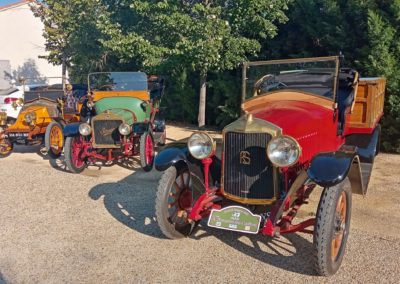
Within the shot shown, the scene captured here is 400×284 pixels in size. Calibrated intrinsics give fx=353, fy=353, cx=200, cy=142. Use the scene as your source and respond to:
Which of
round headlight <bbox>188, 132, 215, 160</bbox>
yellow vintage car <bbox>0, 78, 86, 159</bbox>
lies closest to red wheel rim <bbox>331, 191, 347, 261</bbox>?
round headlight <bbox>188, 132, 215, 160</bbox>

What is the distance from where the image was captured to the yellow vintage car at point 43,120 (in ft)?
A: 24.7

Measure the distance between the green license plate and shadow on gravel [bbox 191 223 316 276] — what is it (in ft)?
1.53

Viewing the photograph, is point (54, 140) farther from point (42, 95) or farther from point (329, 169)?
point (329, 169)

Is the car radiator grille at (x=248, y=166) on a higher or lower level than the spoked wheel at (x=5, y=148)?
higher

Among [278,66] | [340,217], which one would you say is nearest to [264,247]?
[340,217]

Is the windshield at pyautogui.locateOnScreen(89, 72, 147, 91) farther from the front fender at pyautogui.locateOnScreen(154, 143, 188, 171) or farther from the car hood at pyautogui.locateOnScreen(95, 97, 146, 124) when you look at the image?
the front fender at pyautogui.locateOnScreen(154, 143, 188, 171)

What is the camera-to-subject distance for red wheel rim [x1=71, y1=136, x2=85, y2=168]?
6.41m

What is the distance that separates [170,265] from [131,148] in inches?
143

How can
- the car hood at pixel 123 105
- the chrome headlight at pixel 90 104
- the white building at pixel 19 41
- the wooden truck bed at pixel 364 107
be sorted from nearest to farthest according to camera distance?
the wooden truck bed at pixel 364 107, the car hood at pixel 123 105, the chrome headlight at pixel 90 104, the white building at pixel 19 41

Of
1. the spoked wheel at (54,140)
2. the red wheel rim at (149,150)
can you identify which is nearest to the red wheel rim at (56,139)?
the spoked wheel at (54,140)

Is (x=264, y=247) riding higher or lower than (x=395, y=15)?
lower

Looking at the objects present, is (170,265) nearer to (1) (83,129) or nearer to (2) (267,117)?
(2) (267,117)

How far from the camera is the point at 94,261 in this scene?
3273 millimetres

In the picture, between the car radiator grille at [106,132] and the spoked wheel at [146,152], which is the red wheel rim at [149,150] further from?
the car radiator grille at [106,132]
